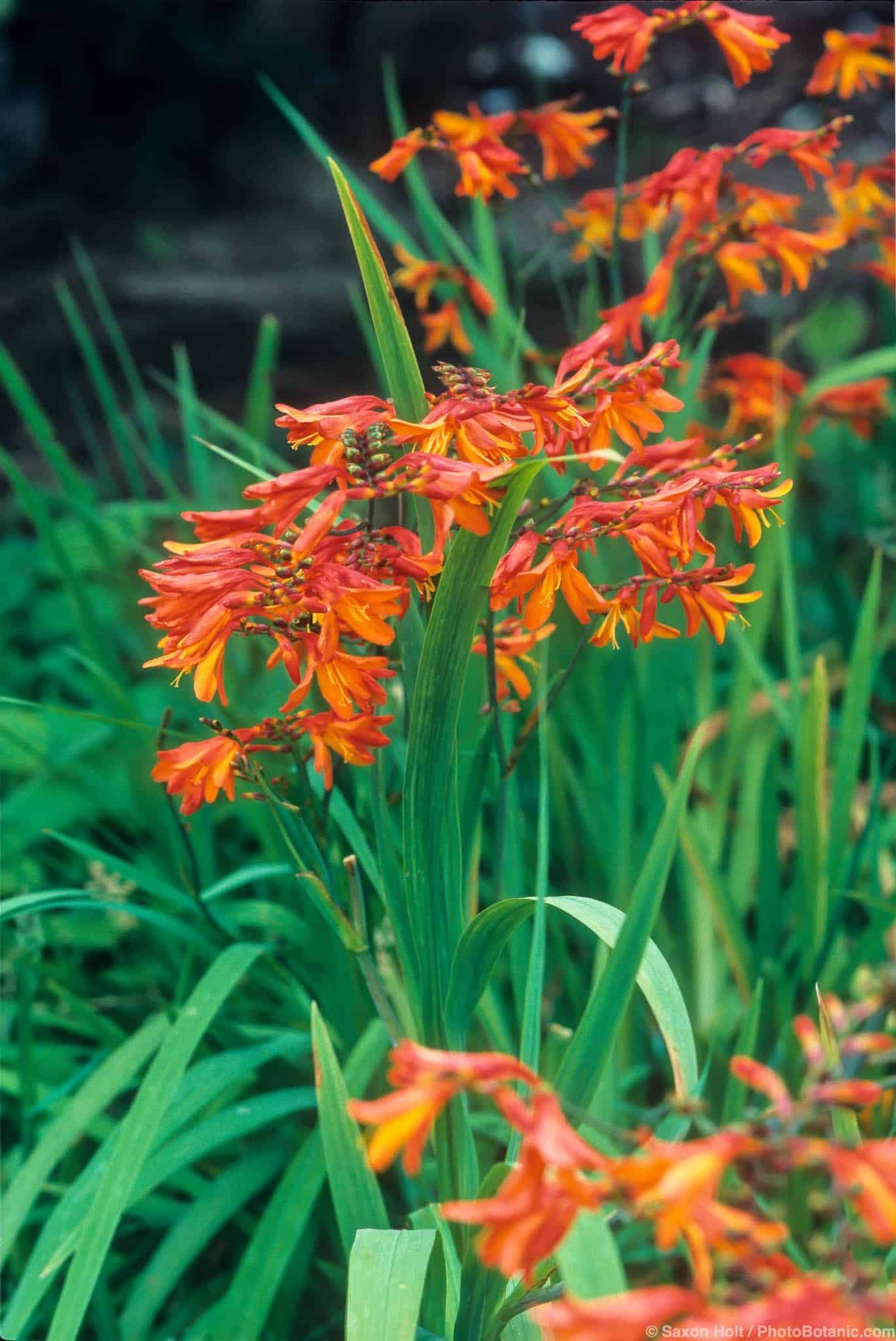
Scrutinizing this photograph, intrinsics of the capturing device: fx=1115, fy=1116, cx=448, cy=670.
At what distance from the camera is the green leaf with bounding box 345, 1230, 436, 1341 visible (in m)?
0.63

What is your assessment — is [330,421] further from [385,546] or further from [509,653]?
[509,653]

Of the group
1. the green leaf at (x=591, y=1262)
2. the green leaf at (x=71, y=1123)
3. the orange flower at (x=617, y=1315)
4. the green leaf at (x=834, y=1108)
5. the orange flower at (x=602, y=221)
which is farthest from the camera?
the orange flower at (x=602, y=221)

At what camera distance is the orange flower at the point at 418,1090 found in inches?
16.6

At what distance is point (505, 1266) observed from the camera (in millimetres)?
411

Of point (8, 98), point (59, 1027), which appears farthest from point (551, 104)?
point (8, 98)

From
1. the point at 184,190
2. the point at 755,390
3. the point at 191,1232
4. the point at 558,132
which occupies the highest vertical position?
the point at 184,190

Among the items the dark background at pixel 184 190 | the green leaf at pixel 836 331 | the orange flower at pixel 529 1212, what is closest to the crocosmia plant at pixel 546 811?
the orange flower at pixel 529 1212

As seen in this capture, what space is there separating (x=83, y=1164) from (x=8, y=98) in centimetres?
293

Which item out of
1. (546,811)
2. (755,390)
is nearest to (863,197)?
(755,390)

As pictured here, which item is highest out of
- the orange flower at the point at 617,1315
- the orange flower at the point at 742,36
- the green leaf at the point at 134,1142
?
the orange flower at the point at 742,36

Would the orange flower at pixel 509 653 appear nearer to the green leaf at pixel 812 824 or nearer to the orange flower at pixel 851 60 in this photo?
the green leaf at pixel 812 824

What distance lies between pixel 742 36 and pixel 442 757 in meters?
0.78

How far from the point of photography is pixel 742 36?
1.05 meters

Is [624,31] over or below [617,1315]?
over
